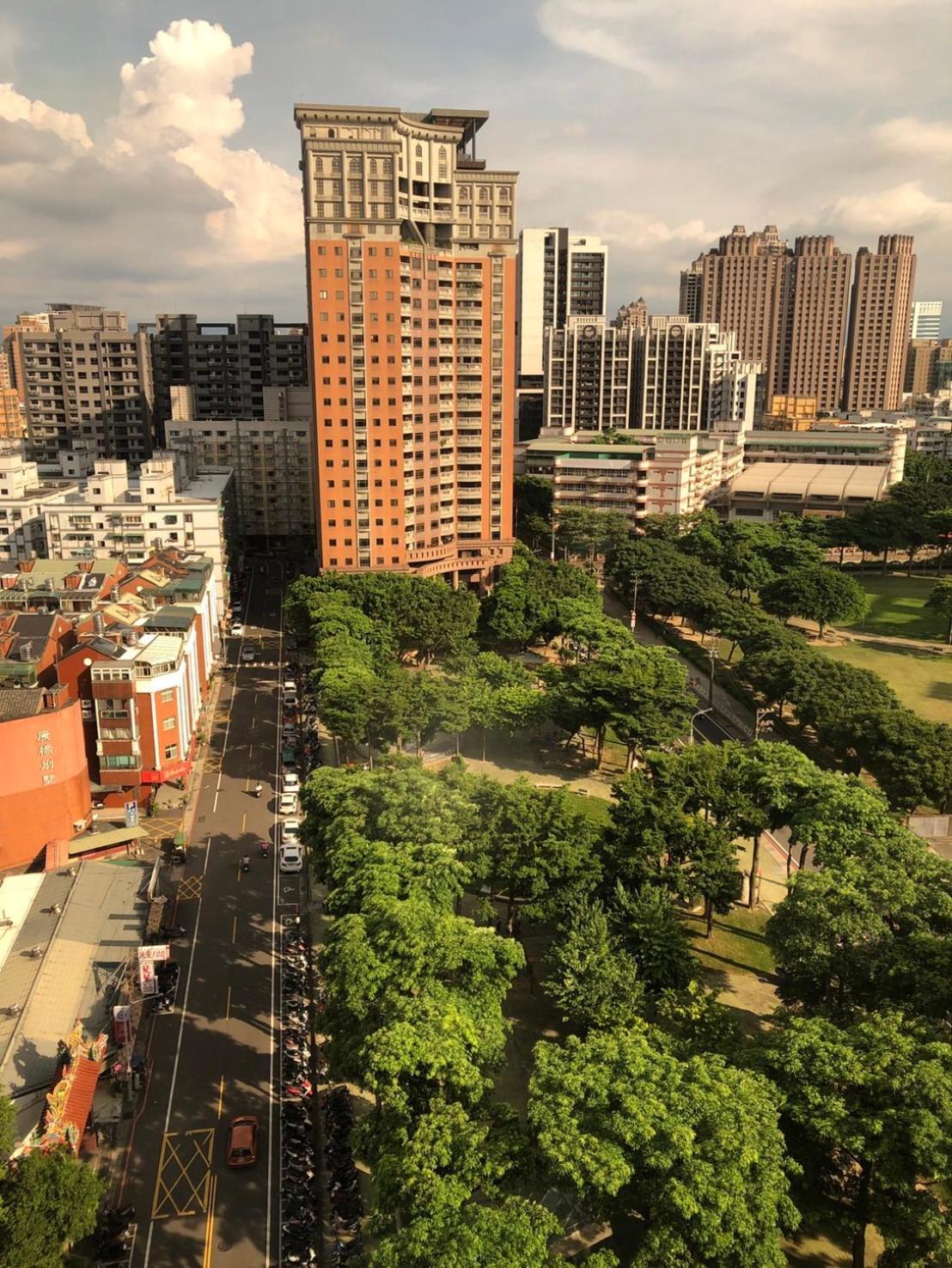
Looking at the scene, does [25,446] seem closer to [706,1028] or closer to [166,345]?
[166,345]

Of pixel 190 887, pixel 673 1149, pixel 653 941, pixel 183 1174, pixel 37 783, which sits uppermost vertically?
pixel 673 1149

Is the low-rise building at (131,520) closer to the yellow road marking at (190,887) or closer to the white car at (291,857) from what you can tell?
the white car at (291,857)

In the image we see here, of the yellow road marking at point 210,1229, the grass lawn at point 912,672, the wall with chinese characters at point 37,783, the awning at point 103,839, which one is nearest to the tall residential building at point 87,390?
the wall with chinese characters at point 37,783

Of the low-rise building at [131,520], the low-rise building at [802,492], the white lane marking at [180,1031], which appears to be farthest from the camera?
the low-rise building at [802,492]

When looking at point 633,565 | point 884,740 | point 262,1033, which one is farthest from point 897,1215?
point 633,565

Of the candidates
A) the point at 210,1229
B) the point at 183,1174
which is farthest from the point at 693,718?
the point at 210,1229

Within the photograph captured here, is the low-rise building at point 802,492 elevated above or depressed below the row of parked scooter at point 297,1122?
above

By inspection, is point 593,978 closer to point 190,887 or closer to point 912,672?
point 190,887
